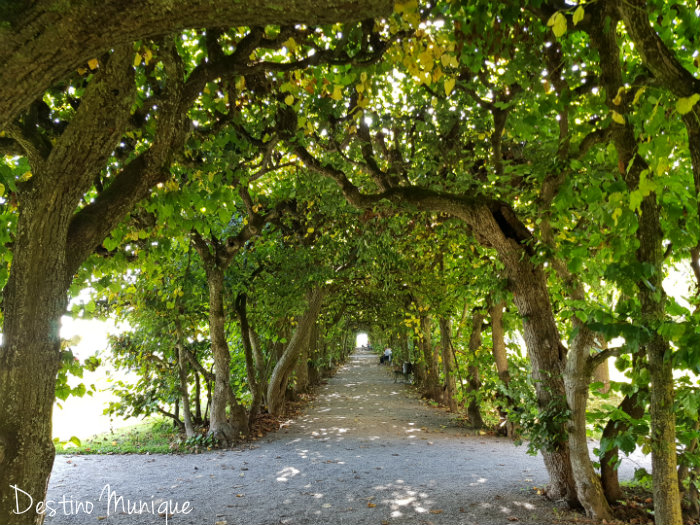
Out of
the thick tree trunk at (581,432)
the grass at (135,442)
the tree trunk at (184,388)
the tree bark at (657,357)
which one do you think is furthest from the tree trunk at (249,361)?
the tree bark at (657,357)

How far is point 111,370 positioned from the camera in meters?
9.60

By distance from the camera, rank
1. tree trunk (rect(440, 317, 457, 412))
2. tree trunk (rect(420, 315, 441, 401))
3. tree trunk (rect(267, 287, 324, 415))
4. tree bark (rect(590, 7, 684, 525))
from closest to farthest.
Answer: tree bark (rect(590, 7, 684, 525)) < tree trunk (rect(267, 287, 324, 415)) < tree trunk (rect(440, 317, 457, 412)) < tree trunk (rect(420, 315, 441, 401))

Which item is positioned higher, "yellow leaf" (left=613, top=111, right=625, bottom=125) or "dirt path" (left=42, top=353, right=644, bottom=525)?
"yellow leaf" (left=613, top=111, right=625, bottom=125)

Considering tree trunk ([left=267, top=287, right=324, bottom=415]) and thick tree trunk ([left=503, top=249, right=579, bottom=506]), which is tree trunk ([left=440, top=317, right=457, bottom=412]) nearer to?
tree trunk ([left=267, top=287, right=324, bottom=415])

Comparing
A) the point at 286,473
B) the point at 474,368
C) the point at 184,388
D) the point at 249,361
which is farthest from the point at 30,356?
the point at 474,368

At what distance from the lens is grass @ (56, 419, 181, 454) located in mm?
9328

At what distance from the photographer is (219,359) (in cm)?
962

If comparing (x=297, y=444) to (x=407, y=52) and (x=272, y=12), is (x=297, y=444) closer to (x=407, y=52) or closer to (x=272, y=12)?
(x=407, y=52)

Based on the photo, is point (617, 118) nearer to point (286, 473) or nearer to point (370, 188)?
point (370, 188)

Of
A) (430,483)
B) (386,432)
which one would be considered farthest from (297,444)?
(430,483)

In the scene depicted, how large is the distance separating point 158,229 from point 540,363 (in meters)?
Answer: 4.81

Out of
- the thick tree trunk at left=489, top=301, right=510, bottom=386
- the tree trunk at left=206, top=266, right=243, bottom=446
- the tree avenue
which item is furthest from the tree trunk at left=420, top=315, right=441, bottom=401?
the tree trunk at left=206, top=266, right=243, bottom=446

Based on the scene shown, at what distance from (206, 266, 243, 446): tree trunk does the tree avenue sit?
5cm

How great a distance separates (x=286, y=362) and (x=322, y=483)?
5.94 m
